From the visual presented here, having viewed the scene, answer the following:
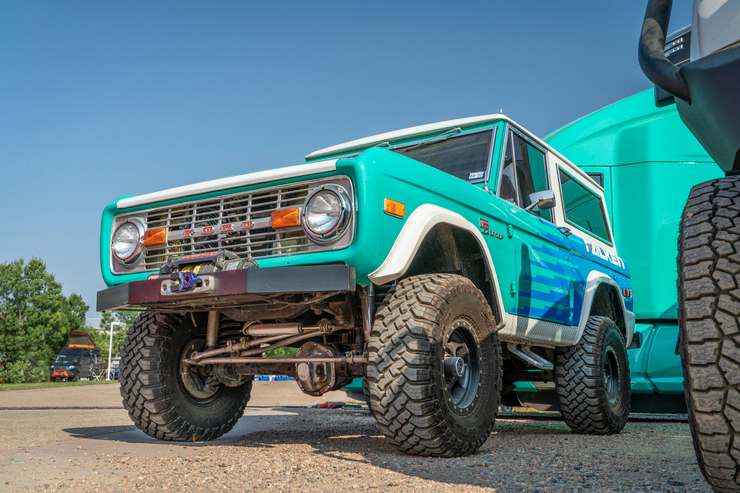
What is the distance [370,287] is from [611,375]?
11.1 ft

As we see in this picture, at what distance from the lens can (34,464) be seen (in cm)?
341

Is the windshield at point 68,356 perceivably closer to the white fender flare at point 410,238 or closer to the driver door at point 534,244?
the driver door at point 534,244

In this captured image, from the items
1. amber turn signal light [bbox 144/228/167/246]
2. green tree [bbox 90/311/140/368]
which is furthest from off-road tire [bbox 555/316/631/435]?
green tree [bbox 90/311/140/368]

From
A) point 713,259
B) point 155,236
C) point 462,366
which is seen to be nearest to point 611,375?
point 462,366

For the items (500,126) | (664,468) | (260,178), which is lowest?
(664,468)

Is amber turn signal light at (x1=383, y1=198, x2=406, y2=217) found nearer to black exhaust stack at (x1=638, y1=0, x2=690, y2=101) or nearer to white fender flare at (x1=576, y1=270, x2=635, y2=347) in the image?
black exhaust stack at (x1=638, y1=0, x2=690, y2=101)

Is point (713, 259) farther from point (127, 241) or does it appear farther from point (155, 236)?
point (127, 241)

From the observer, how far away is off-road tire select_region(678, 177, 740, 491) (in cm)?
180

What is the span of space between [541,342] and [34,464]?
3.41m

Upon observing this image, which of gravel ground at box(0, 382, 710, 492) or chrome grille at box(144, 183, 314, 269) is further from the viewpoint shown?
chrome grille at box(144, 183, 314, 269)

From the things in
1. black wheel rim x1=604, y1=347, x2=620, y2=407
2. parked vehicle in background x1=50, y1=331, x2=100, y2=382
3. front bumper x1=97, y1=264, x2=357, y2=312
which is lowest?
parked vehicle in background x1=50, y1=331, x2=100, y2=382

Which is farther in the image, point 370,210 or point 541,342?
point 541,342

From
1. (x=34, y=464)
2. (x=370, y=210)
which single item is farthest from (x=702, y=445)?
(x=34, y=464)

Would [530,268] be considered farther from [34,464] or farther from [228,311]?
[34,464]
